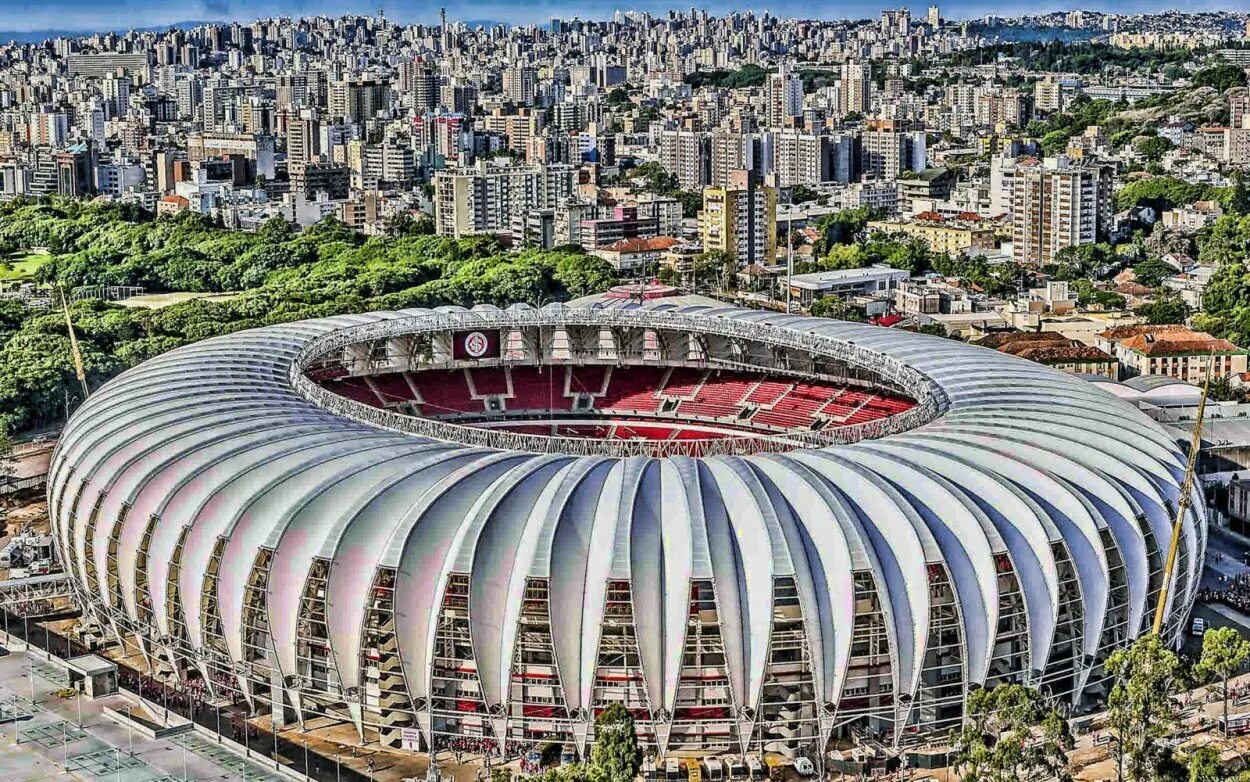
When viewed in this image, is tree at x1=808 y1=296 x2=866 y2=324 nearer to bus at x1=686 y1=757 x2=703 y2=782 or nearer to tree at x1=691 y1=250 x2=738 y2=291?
tree at x1=691 y1=250 x2=738 y2=291

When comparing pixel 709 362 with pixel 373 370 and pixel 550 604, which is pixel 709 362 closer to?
pixel 373 370

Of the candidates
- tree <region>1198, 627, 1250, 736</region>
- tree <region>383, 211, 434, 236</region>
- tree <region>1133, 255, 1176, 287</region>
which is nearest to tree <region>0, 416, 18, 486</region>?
tree <region>1198, 627, 1250, 736</region>

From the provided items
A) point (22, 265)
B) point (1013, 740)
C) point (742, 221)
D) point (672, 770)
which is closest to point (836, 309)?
point (742, 221)

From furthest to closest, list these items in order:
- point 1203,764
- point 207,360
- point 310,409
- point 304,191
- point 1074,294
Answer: point 304,191, point 1074,294, point 207,360, point 310,409, point 1203,764

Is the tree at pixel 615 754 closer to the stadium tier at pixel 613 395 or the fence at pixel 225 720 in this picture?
the fence at pixel 225 720

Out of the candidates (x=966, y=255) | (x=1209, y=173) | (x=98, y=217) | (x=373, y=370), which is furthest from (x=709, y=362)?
(x=1209, y=173)

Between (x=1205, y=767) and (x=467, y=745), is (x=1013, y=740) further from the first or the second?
(x=467, y=745)
